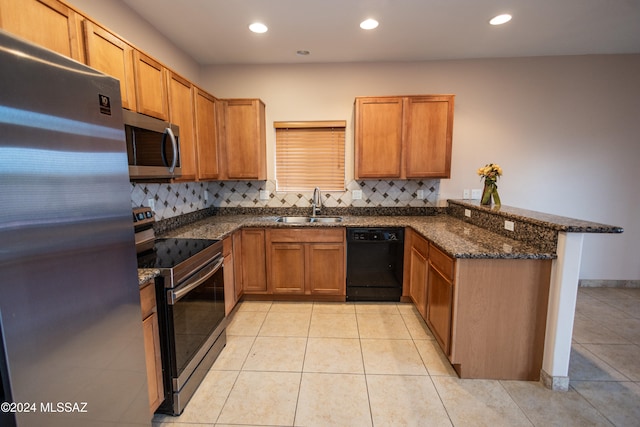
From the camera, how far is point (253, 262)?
10.0 feet

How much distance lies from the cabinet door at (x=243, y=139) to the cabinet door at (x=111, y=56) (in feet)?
4.47

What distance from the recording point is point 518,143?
11.0 feet

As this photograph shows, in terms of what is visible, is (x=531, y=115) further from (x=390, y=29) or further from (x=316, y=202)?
(x=316, y=202)

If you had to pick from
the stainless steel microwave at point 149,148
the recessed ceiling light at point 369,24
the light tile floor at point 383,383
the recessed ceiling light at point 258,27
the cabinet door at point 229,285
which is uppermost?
the recessed ceiling light at point 369,24

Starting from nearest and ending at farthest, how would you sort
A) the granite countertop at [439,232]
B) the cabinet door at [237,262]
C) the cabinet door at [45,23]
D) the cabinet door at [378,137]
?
the cabinet door at [45,23] → the granite countertop at [439,232] → the cabinet door at [237,262] → the cabinet door at [378,137]

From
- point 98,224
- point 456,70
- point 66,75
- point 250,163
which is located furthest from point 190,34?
point 456,70

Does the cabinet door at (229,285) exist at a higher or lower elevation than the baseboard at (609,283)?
higher

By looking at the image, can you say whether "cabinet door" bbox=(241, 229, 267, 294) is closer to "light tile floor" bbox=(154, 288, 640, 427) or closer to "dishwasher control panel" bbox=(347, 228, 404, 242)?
"light tile floor" bbox=(154, 288, 640, 427)

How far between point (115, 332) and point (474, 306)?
2.06 meters

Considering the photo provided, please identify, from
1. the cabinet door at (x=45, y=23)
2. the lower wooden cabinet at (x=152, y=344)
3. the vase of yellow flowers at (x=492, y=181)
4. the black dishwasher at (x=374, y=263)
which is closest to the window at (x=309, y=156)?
the black dishwasher at (x=374, y=263)

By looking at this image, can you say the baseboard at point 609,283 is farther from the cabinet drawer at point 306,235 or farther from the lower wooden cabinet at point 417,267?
the cabinet drawer at point 306,235

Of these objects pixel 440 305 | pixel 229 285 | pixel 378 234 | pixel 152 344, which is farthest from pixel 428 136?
pixel 152 344

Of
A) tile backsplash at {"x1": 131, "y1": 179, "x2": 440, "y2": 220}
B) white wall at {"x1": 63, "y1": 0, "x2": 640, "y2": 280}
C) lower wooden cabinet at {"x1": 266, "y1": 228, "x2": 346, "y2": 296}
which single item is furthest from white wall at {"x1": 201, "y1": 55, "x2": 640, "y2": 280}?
lower wooden cabinet at {"x1": 266, "y1": 228, "x2": 346, "y2": 296}

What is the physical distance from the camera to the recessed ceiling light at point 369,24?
2.43 meters
